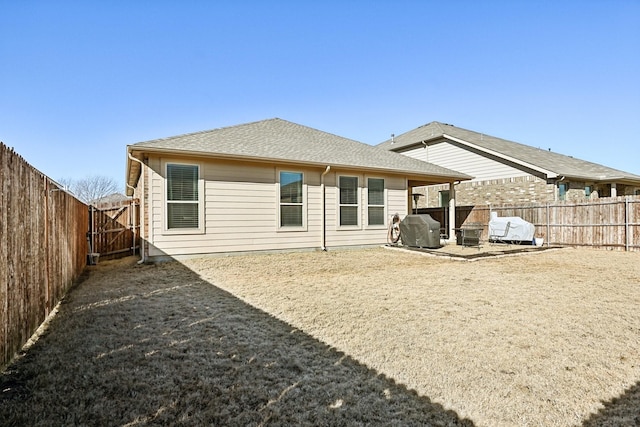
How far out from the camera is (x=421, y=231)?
10.3 m

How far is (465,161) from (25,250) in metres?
17.7

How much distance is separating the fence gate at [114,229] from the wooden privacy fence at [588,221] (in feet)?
47.6

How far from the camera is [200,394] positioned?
2.24 metres

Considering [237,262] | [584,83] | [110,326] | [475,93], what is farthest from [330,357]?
[475,93]

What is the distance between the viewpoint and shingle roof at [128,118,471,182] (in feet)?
27.0

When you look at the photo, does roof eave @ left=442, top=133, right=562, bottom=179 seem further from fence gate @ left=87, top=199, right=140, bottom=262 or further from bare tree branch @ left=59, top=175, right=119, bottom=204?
bare tree branch @ left=59, top=175, right=119, bottom=204

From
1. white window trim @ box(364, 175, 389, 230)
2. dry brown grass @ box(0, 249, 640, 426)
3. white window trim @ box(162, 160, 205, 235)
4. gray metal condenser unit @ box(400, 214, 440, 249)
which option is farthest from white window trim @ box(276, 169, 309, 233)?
dry brown grass @ box(0, 249, 640, 426)

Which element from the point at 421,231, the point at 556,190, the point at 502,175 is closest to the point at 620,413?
the point at 421,231

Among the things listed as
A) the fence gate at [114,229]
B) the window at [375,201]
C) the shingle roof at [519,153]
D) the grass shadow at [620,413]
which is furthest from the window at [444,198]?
the grass shadow at [620,413]

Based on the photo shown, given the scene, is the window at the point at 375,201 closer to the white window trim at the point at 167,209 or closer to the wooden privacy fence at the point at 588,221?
the white window trim at the point at 167,209

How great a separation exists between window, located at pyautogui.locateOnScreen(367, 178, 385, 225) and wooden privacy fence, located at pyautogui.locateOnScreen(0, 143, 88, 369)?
815 cm

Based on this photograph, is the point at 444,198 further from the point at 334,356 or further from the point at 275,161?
the point at 334,356

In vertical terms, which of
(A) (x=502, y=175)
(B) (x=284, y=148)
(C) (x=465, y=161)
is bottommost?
(A) (x=502, y=175)

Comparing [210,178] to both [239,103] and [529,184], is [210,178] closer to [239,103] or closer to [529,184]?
[239,103]
